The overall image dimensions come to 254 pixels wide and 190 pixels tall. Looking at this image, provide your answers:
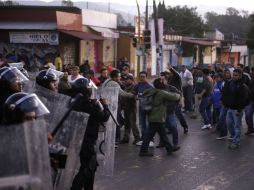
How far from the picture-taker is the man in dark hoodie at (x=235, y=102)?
1046cm

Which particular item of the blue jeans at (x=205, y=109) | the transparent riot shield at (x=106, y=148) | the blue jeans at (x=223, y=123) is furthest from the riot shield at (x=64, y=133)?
the blue jeans at (x=205, y=109)

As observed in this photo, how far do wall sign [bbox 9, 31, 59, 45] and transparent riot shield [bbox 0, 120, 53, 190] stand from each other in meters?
22.3

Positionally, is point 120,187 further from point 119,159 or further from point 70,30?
point 70,30

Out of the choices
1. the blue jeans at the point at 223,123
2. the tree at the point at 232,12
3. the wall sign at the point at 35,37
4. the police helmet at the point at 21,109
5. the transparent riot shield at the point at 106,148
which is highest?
the tree at the point at 232,12

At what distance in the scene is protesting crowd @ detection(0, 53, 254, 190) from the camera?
16.6 ft

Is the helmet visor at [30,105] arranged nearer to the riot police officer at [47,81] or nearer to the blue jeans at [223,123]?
the riot police officer at [47,81]

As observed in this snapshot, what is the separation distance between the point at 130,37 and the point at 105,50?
3.00 meters

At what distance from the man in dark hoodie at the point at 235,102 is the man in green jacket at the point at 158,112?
1.44 metres

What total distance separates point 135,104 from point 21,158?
764 cm

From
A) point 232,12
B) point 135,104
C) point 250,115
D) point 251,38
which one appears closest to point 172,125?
point 135,104

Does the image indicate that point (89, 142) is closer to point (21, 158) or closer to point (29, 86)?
point (29, 86)

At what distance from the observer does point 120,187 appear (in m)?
7.30

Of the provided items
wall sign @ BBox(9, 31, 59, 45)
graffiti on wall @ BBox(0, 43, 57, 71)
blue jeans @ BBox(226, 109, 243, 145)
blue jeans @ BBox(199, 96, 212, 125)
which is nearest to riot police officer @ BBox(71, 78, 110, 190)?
blue jeans @ BBox(226, 109, 243, 145)

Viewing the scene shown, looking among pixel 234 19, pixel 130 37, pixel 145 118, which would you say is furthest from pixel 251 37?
pixel 145 118
